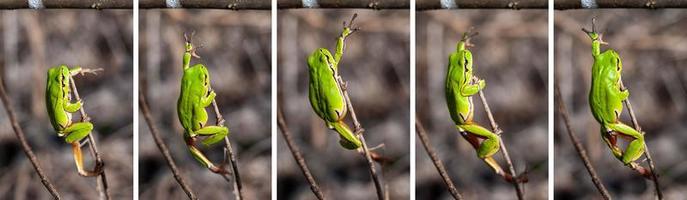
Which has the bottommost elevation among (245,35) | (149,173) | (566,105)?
(149,173)

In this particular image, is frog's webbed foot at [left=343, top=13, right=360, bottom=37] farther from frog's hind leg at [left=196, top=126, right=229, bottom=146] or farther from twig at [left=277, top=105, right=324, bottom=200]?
frog's hind leg at [left=196, top=126, right=229, bottom=146]

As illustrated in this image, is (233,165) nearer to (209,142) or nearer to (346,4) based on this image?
(209,142)

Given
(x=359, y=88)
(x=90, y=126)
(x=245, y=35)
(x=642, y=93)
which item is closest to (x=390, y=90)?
(x=359, y=88)

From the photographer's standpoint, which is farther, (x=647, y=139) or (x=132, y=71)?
(x=132, y=71)

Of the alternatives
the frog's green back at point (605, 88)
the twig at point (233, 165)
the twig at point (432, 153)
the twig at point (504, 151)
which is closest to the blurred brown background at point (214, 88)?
the twig at point (233, 165)

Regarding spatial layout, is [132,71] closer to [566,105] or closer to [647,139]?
[566,105]

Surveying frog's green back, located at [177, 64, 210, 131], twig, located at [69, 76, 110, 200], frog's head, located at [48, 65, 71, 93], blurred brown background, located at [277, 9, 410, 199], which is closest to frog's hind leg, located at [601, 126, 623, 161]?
blurred brown background, located at [277, 9, 410, 199]

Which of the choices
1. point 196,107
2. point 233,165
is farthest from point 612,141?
point 196,107
